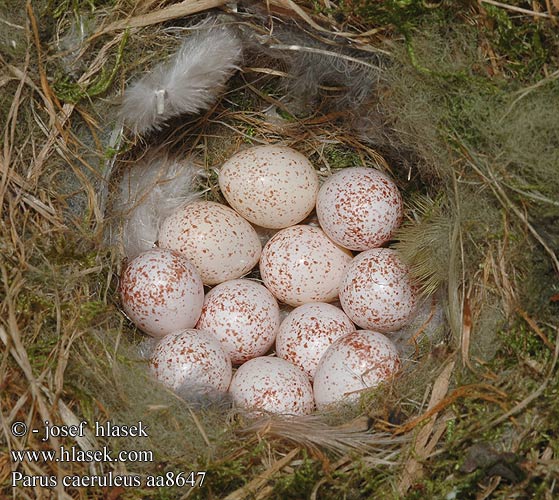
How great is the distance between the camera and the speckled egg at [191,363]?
1.64 metres

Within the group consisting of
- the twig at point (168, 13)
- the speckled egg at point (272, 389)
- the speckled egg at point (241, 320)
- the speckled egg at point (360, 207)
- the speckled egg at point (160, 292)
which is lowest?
the speckled egg at point (272, 389)

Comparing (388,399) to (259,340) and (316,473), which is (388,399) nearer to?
(316,473)

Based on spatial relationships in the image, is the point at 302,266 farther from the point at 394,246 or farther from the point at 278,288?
the point at 394,246

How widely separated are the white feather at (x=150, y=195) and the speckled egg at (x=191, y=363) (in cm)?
37

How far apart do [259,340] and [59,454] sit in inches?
25.8

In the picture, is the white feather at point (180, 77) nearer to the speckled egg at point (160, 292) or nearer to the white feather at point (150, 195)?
the white feather at point (150, 195)

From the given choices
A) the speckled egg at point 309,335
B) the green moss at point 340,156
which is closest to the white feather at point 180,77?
the green moss at point 340,156

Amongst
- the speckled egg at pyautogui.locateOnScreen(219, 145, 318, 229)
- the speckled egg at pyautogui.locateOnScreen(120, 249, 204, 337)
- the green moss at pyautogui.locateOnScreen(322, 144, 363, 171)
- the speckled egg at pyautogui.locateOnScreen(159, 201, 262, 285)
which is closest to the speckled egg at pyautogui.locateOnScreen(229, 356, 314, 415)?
the speckled egg at pyautogui.locateOnScreen(120, 249, 204, 337)

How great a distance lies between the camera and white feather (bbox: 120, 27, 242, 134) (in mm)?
1738

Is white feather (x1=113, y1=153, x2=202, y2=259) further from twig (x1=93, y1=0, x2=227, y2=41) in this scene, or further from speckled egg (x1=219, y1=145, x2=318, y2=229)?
twig (x1=93, y1=0, x2=227, y2=41)

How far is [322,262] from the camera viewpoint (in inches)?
75.4

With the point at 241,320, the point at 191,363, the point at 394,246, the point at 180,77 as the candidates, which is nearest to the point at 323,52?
the point at 180,77

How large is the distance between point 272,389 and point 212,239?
19.1 inches

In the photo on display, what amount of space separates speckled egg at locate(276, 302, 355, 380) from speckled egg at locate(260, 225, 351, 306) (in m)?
0.07
